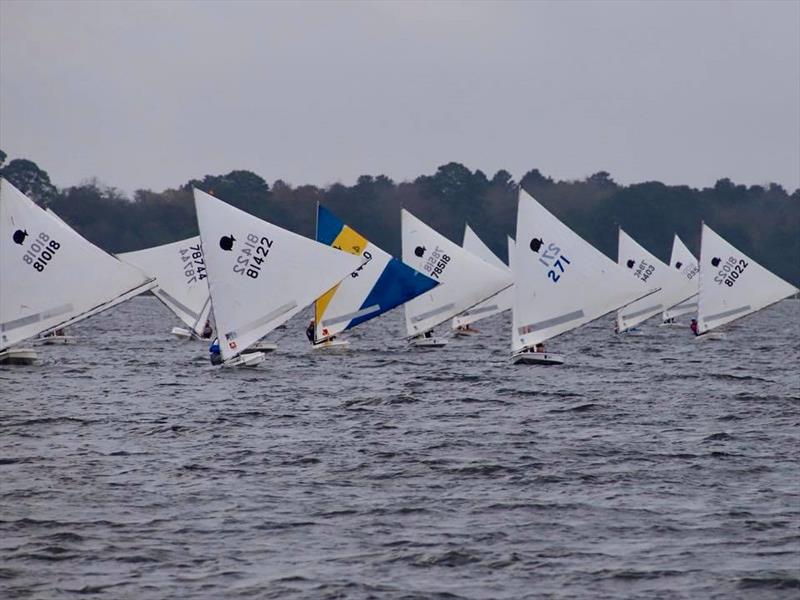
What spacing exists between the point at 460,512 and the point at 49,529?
472cm

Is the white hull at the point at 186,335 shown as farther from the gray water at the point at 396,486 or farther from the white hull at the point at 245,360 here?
the gray water at the point at 396,486

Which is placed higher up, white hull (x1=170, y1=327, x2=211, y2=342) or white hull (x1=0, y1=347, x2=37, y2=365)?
white hull (x1=170, y1=327, x2=211, y2=342)

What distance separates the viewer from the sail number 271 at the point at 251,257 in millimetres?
38062

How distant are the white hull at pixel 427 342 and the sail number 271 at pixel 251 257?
43.0ft

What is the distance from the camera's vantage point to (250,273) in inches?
1499

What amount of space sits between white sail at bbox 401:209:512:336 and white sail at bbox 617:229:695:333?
16.1 m

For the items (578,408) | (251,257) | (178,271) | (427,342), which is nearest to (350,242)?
(427,342)

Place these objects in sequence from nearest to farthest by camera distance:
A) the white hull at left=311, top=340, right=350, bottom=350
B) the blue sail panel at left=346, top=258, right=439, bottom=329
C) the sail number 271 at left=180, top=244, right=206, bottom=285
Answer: the blue sail panel at left=346, top=258, right=439, bottom=329 < the white hull at left=311, top=340, right=350, bottom=350 < the sail number 271 at left=180, top=244, right=206, bottom=285

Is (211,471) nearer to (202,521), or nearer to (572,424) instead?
(202,521)

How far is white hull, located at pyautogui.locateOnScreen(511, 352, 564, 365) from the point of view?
137 ft

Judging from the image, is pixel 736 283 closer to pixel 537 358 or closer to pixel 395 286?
pixel 395 286

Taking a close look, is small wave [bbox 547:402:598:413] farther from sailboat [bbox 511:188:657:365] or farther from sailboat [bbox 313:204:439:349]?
sailboat [bbox 313:204:439:349]

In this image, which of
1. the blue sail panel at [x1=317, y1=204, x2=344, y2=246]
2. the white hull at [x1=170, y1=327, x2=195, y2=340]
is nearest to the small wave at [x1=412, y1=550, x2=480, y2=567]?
the blue sail panel at [x1=317, y1=204, x2=344, y2=246]

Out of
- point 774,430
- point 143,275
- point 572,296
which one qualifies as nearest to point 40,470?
point 774,430
